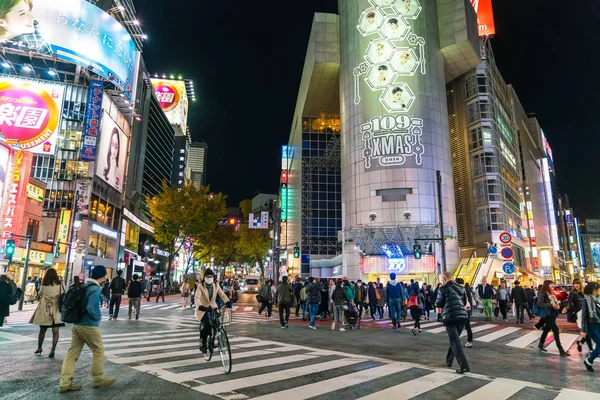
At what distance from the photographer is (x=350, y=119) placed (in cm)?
4184

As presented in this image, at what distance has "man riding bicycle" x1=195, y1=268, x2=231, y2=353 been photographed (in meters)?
7.45

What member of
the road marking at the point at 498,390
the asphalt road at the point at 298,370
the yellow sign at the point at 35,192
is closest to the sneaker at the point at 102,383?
the asphalt road at the point at 298,370

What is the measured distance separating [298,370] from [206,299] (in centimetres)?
217

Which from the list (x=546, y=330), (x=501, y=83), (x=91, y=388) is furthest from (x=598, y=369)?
(x=501, y=83)

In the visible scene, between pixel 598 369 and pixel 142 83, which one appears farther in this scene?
pixel 142 83

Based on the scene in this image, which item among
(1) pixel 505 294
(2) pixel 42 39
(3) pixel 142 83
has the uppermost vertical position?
(3) pixel 142 83

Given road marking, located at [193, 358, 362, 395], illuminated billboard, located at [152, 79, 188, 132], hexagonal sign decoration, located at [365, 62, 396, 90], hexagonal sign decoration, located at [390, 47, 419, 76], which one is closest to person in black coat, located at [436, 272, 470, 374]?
road marking, located at [193, 358, 362, 395]

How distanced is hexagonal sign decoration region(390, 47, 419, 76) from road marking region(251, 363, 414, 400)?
37.4 metres

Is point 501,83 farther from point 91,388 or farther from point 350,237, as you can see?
point 91,388

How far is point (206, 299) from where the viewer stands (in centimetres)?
745

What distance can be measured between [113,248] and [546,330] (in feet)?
155

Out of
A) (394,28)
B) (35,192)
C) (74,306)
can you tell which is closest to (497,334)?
(74,306)

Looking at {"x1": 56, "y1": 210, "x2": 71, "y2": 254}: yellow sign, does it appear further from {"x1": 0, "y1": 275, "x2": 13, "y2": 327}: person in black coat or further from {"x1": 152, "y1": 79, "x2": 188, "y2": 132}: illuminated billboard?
{"x1": 152, "y1": 79, "x2": 188, "y2": 132}: illuminated billboard

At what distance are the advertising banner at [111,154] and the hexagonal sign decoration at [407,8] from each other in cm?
3390
